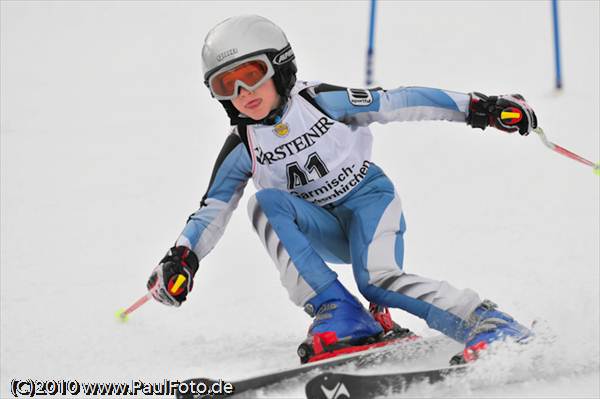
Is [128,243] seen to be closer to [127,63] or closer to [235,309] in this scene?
[235,309]

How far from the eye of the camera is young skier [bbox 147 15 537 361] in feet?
10.1

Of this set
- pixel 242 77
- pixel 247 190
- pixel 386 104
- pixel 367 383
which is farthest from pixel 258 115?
pixel 247 190

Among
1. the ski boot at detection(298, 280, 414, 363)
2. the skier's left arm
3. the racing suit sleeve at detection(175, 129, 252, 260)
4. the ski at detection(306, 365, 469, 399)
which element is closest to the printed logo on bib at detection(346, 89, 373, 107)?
the skier's left arm

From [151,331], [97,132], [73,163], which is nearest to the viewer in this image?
[151,331]

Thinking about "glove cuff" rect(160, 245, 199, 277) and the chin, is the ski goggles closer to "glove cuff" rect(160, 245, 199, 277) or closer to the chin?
the chin

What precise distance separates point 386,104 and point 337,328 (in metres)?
0.89

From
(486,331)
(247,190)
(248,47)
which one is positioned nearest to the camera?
(486,331)

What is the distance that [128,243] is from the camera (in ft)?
17.0

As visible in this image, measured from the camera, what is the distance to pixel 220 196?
334cm

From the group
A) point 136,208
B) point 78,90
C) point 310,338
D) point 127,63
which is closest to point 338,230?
point 310,338

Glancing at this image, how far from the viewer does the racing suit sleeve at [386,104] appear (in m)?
3.29

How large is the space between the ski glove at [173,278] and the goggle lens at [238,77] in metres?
0.62

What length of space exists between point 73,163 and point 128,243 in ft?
6.12

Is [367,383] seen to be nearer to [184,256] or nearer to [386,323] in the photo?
[386,323]
